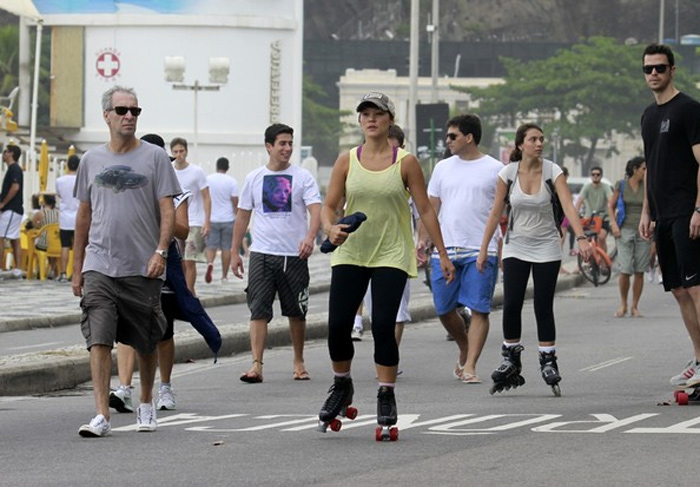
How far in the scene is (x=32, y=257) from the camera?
28766 mm

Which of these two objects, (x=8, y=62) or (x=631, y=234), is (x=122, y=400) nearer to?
(x=631, y=234)

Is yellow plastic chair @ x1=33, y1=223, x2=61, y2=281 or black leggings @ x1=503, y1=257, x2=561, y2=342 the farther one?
yellow plastic chair @ x1=33, y1=223, x2=61, y2=281

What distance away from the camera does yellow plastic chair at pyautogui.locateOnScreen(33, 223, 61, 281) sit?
28.1 metres

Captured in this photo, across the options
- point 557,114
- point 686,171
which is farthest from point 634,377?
point 557,114

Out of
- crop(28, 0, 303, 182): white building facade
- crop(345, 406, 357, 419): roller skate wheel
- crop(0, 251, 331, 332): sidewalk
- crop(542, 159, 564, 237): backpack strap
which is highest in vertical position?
crop(28, 0, 303, 182): white building facade

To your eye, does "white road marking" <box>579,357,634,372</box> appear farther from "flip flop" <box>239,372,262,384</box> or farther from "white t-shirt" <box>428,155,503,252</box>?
"flip flop" <box>239,372,262,384</box>

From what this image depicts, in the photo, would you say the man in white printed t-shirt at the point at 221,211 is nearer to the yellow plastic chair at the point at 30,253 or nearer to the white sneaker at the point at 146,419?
the yellow plastic chair at the point at 30,253

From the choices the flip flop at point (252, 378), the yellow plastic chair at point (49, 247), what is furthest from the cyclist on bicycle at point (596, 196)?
the flip flop at point (252, 378)

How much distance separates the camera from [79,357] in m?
14.2

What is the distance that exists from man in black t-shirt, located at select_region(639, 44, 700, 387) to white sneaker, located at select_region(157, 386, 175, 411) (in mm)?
3042

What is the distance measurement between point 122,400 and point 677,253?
3373mm

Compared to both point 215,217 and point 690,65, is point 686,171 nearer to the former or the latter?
point 215,217

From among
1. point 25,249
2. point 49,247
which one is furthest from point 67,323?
point 25,249

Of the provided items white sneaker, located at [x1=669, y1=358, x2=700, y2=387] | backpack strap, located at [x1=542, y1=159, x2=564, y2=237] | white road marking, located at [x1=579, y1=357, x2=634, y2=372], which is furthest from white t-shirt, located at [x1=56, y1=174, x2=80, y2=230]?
white sneaker, located at [x1=669, y1=358, x2=700, y2=387]
